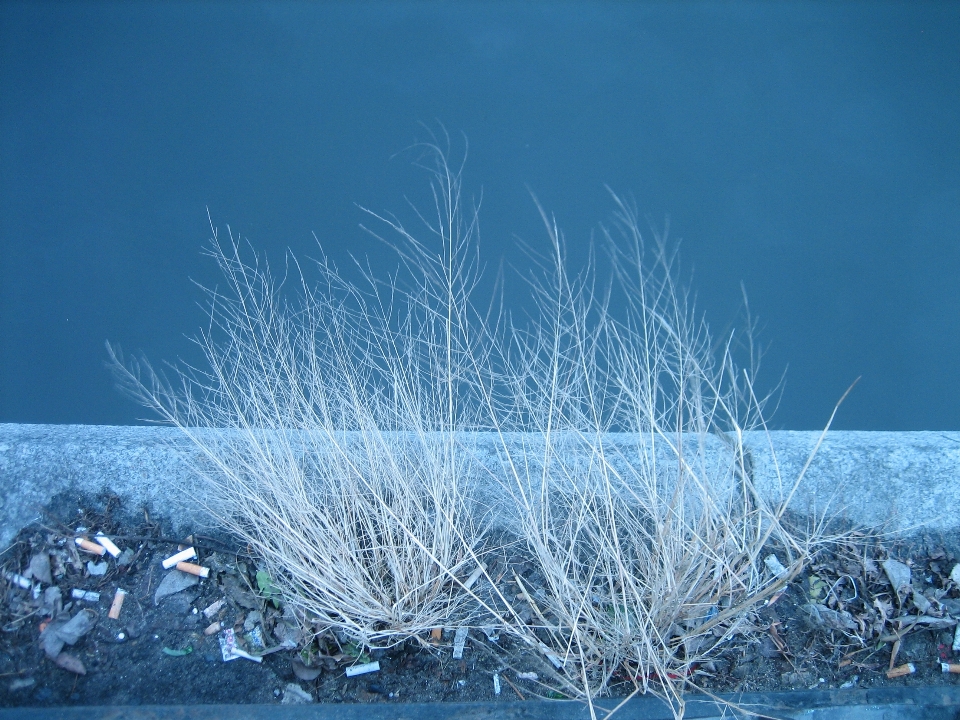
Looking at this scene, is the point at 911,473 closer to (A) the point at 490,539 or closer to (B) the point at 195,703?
(A) the point at 490,539

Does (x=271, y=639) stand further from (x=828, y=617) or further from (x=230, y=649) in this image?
(x=828, y=617)

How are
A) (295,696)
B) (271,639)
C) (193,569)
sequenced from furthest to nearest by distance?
(193,569) → (271,639) → (295,696)

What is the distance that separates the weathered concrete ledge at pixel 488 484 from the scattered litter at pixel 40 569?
12 cm

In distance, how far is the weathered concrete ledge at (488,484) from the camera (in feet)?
6.95

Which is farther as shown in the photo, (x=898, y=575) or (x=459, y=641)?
(x=898, y=575)

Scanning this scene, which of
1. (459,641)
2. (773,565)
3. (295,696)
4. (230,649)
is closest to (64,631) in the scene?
(230,649)

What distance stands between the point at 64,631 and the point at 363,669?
78cm

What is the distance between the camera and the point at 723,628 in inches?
75.7

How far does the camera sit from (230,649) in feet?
6.19

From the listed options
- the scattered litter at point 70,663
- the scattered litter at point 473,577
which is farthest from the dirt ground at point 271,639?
the scattered litter at point 473,577

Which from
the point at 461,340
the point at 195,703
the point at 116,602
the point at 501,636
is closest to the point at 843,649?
the point at 501,636

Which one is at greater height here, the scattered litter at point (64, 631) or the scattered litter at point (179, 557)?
the scattered litter at point (179, 557)

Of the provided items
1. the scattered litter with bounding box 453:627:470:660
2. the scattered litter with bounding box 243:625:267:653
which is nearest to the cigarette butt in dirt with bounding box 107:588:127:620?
the scattered litter with bounding box 243:625:267:653

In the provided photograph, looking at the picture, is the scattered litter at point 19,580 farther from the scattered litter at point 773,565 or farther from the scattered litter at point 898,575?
the scattered litter at point 898,575
